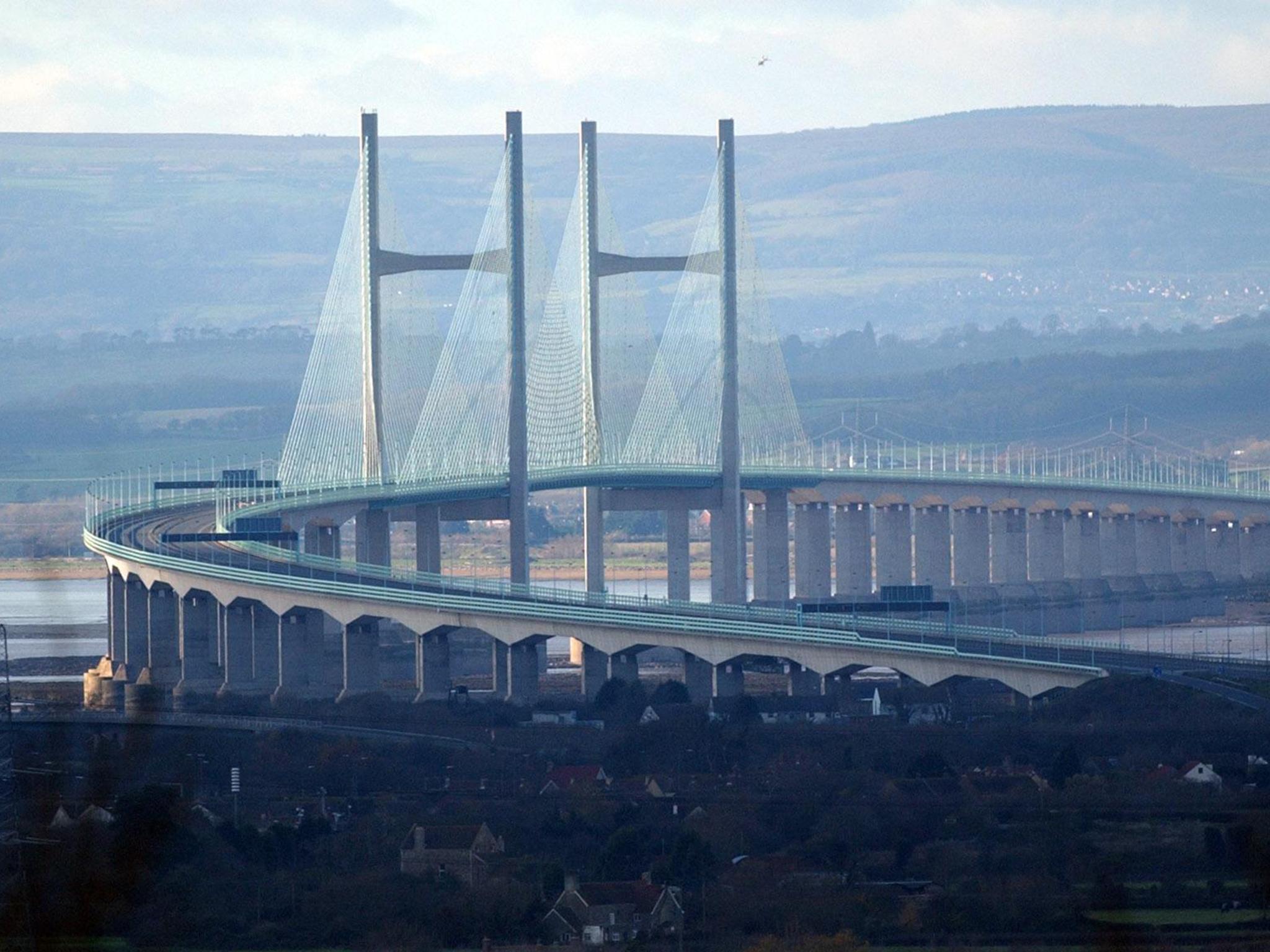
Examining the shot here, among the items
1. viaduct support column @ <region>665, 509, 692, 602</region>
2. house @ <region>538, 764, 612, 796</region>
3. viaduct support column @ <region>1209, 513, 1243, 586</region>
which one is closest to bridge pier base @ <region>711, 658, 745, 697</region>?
house @ <region>538, 764, 612, 796</region>

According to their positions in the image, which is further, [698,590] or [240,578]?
[698,590]

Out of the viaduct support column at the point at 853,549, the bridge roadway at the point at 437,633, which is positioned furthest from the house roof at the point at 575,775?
the viaduct support column at the point at 853,549

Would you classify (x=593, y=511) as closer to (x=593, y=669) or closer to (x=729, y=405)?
(x=729, y=405)

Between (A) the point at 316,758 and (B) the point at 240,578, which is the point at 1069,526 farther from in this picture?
(A) the point at 316,758

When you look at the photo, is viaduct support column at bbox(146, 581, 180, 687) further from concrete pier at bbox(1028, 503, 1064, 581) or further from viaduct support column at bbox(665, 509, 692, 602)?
concrete pier at bbox(1028, 503, 1064, 581)

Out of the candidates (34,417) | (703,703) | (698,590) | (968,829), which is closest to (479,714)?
(703,703)

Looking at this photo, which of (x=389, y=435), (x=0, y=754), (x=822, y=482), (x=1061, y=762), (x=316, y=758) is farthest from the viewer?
(x=822, y=482)
